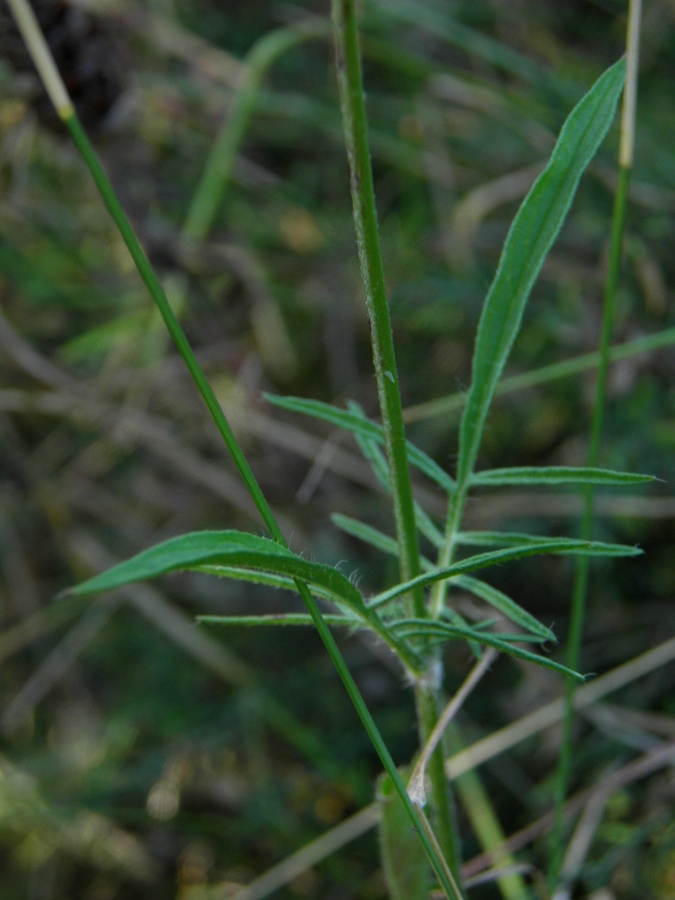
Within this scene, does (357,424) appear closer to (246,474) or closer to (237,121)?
(246,474)

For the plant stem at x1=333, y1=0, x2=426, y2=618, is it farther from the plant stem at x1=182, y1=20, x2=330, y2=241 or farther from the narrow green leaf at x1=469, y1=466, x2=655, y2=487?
the plant stem at x1=182, y1=20, x2=330, y2=241

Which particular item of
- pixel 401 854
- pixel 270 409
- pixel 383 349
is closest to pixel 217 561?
pixel 383 349

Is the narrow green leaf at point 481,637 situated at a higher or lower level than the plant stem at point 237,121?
lower

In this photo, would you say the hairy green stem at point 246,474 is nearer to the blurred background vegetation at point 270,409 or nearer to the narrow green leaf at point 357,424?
the narrow green leaf at point 357,424

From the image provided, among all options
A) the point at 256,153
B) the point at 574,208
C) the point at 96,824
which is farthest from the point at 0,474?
the point at 574,208

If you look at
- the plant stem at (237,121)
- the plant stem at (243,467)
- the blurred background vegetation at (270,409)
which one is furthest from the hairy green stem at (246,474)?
the plant stem at (237,121)

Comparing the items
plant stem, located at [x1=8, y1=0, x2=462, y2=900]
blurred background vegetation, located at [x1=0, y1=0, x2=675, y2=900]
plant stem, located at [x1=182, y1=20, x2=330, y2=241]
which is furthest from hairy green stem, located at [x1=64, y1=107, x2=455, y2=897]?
plant stem, located at [x1=182, y1=20, x2=330, y2=241]
